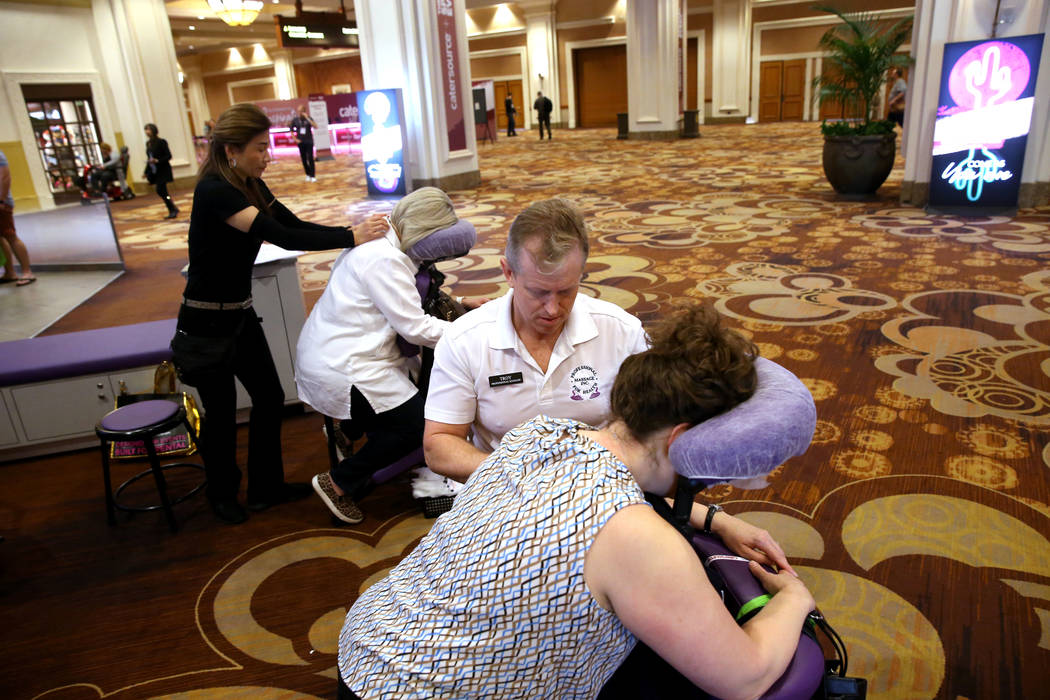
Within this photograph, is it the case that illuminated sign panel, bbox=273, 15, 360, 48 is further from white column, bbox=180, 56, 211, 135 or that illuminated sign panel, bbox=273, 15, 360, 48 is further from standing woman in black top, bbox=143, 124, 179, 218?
white column, bbox=180, 56, 211, 135

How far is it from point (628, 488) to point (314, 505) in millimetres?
2107

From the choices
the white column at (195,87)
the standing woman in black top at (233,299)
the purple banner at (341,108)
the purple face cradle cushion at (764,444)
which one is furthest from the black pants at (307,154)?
the white column at (195,87)

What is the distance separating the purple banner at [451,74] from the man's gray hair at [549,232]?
884 cm

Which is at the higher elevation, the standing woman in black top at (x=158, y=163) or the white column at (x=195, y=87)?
the white column at (x=195, y=87)

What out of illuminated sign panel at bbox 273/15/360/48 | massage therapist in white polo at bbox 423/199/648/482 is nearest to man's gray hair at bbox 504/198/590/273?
massage therapist in white polo at bbox 423/199/648/482

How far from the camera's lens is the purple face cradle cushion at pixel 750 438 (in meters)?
0.97

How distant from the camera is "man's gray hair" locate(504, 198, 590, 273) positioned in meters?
1.59

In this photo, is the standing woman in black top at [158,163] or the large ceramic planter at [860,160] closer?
the large ceramic planter at [860,160]

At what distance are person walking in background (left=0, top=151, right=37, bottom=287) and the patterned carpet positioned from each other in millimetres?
610

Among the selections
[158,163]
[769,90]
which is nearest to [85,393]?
[158,163]

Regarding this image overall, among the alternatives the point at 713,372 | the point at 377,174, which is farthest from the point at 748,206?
the point at 713,372

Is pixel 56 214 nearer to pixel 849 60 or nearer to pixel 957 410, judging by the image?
pixel 957 410

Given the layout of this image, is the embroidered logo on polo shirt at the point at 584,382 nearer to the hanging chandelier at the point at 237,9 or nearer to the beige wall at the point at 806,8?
the hanging chandelier at the point at 237,9

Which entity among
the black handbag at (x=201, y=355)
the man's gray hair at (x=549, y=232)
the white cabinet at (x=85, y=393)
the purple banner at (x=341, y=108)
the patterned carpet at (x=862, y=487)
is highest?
the purple banner at (x=341, y=108)
